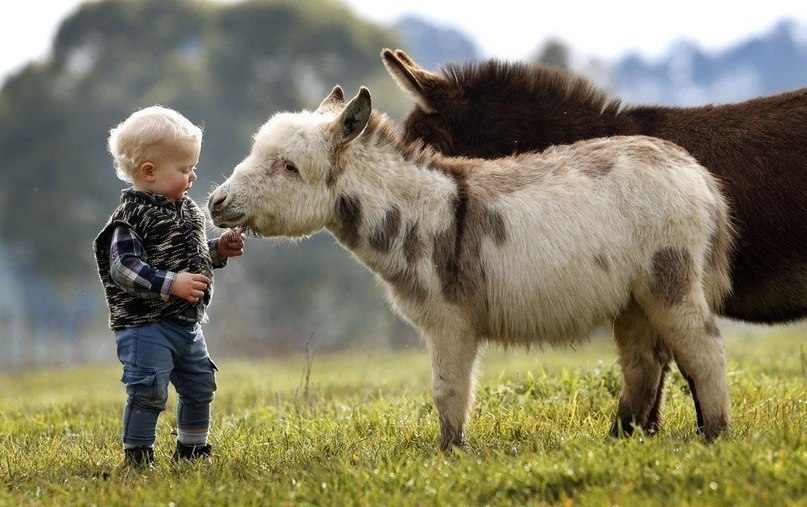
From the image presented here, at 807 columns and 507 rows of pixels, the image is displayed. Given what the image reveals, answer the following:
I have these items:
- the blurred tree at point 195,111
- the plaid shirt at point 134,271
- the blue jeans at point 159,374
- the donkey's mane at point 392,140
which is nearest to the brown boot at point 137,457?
the blue jeans at point 159,374

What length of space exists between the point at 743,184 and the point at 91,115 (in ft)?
127

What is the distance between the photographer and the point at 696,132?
21.1 feet

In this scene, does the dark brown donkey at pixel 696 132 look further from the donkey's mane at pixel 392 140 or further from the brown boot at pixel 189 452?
the brown boot at pixel 189 452

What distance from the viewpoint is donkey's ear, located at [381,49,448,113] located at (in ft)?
23.1

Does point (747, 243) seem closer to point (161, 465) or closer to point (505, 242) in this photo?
point (505, 242)

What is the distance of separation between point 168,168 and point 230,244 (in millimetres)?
580

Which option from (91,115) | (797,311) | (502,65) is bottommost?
(797,311)

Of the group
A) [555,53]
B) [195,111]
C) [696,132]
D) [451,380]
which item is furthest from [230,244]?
[195,111]

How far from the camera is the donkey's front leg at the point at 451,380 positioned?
5.51 meters

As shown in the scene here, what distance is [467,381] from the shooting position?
5.57 metres

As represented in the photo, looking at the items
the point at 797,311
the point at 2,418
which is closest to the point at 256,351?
the point at 2,418

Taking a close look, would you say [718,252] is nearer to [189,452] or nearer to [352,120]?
[352,120]

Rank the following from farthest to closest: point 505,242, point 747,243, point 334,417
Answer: point 334,417 → point 747,243 → point 505,242

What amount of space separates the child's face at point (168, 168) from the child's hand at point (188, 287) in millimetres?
548
